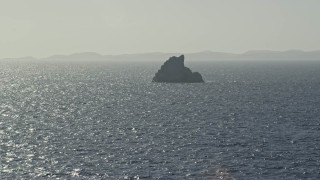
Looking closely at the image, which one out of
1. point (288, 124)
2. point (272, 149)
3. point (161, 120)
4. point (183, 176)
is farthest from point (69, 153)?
point (288, 124)

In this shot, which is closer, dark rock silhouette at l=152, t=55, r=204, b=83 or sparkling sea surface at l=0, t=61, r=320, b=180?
sparkling sea surface at l=0, t=61, r=320, b=180

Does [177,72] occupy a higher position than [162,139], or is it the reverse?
[177,72]

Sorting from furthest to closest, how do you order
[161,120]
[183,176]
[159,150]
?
[161,120]
[159,150]
[183,176]

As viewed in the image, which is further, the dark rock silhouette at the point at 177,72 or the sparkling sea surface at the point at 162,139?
the dark rock silhouette at the point at 177,72

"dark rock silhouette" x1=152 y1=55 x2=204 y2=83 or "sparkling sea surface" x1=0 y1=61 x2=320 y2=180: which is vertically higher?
"dark rock silhouette" x1=152 y1=55 x2=204 y2=83

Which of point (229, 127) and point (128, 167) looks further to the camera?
point (229, 127)

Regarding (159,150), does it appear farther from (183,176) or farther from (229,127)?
(229,127)

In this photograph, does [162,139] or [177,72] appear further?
[177,72]

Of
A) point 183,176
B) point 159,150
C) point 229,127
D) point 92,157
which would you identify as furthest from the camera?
point 229,127

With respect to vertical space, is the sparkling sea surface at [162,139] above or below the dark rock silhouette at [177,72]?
below

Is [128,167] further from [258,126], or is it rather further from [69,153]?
[258,126]

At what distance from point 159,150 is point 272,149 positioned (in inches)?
651

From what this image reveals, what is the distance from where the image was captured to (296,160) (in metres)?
64.7

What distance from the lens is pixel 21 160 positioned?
64.8 metres
